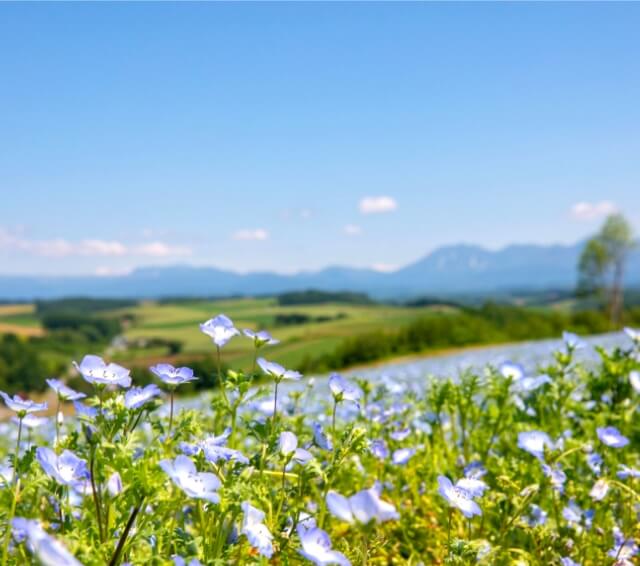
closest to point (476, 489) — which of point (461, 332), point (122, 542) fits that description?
point (122, 542)

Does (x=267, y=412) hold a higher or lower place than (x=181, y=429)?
lower

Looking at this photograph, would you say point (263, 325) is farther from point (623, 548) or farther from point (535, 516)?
point (623, 548)

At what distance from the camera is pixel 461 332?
1594 inches

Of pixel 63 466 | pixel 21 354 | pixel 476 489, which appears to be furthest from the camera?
pixel 21 354

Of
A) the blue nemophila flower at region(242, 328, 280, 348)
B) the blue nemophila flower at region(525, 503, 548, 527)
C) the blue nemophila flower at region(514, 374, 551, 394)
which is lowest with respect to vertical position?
the blue nemophila flower at region(525, 503, 548, 527)

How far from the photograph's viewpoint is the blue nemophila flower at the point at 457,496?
6.04 ft

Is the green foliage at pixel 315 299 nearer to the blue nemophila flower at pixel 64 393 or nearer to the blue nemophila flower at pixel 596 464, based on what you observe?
the blue nemophila flower at pixel 596 464

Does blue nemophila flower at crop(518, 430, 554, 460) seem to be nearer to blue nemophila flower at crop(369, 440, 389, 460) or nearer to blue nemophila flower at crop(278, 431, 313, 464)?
blue nemophila flower at crop(369, 440, 389, 460)

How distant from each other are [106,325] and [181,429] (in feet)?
366

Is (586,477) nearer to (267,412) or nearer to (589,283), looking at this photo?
(267,412)

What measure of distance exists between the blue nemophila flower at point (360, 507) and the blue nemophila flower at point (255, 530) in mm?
339

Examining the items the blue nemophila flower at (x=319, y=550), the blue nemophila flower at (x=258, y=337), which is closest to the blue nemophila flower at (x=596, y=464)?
the blue nemophila flower at (x=258, y=337)

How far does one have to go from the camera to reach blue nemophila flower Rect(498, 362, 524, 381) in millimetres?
3458

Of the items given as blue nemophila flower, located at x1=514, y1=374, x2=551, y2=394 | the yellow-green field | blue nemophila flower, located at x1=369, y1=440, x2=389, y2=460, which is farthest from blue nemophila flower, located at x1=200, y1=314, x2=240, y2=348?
the yellow-green field
